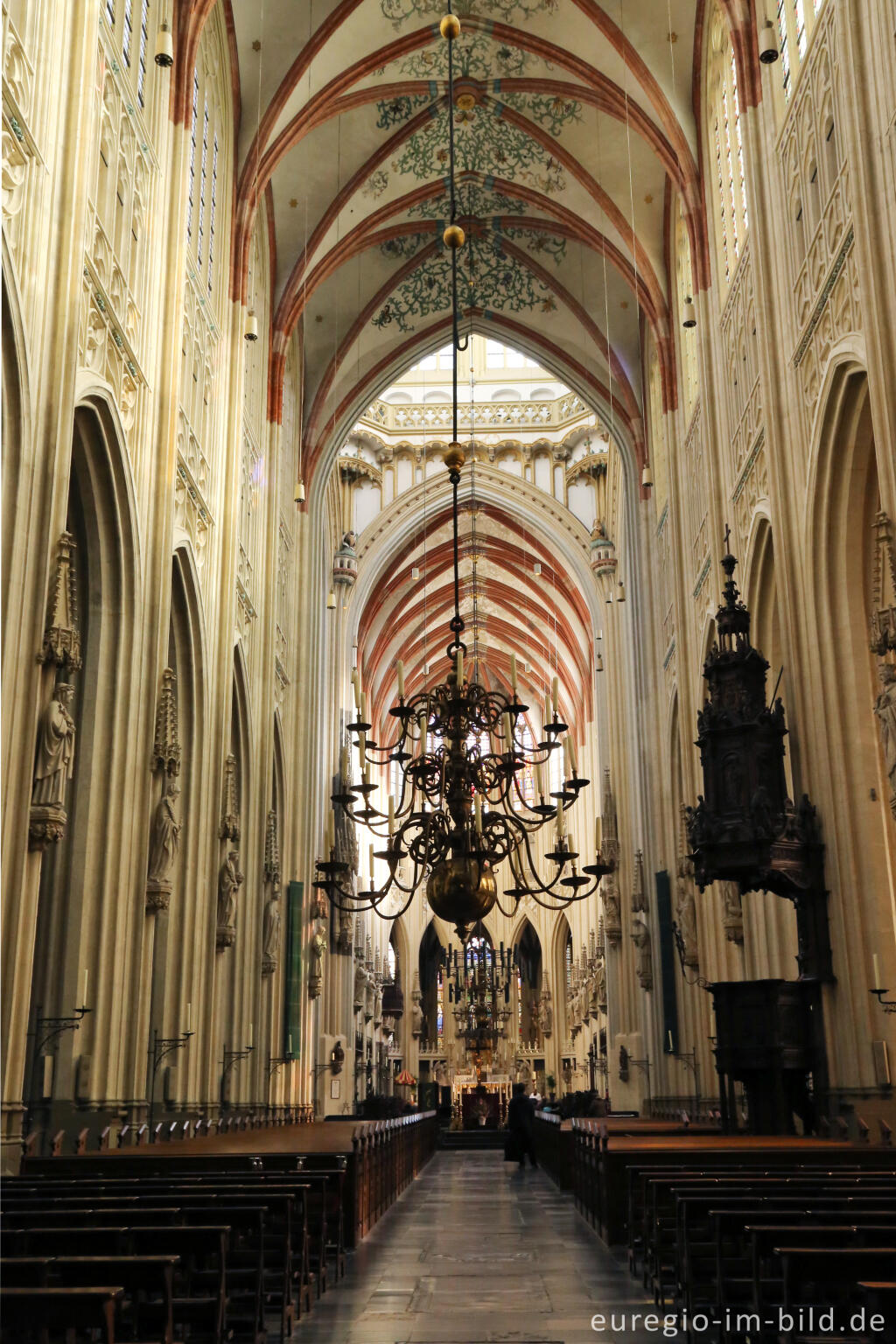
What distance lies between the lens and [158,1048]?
15.3m

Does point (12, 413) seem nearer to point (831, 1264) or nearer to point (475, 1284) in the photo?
point (475, 1284)

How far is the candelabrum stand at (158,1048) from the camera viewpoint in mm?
14359

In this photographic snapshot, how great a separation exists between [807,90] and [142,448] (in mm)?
8200

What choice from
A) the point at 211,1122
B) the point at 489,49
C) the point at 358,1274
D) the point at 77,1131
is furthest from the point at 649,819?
the point at 358,1274

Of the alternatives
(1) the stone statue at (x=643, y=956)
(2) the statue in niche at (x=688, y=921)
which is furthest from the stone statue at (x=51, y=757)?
(1) the stone statue at (x=643, y=956)

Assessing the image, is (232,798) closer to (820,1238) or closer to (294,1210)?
(294,1210)

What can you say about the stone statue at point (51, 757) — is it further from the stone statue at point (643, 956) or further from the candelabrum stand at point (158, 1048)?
the stone statue at point (643, 956)

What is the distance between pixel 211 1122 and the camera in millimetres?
16156

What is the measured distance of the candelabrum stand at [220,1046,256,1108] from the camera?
61.0 ft

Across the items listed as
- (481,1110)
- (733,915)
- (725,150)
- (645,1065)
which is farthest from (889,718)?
(481,1110)

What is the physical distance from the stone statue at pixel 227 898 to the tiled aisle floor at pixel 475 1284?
5.34m

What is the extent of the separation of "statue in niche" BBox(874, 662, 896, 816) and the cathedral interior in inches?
1.9

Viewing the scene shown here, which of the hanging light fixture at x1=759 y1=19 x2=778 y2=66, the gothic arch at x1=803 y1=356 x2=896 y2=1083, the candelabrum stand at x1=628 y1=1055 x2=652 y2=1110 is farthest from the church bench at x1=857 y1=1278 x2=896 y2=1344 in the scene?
the candelabrum stand at x1=628 y1=1055 x2=652 y2=1110

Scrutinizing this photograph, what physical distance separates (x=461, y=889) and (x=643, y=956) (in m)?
14.4
